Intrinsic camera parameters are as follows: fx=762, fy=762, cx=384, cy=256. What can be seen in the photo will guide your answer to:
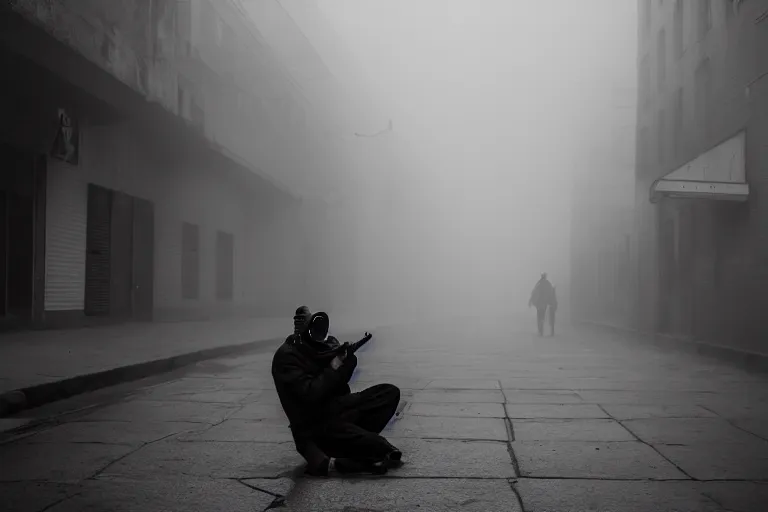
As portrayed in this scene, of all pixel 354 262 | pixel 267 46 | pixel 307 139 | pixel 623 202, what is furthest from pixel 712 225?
pixel 354 262

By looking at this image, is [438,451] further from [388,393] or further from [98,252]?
[98,252]

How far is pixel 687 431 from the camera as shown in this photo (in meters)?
6.40

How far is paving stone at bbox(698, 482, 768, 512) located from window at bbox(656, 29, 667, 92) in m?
18.5

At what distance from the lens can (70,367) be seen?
9.12 metres

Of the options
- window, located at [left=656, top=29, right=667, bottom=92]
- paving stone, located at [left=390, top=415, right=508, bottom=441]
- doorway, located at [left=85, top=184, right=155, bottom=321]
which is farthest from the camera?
window, located at [left=656, top=29, right=667, bottom=92]

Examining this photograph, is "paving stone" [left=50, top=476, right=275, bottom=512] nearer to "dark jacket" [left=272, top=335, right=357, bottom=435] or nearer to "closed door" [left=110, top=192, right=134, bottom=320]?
"dark jacket" [left=272, top=335, right=357, bottom=435]

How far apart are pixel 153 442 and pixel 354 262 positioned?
42661 mm

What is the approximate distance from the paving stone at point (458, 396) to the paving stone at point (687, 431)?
6.06 feet

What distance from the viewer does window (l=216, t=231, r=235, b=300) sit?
26.9 m

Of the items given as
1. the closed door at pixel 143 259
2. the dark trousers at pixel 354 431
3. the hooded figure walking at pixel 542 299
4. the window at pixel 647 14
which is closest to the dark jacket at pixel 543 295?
the hooded figure walking at pixel 542 299

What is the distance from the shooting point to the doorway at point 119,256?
17592 millimetres

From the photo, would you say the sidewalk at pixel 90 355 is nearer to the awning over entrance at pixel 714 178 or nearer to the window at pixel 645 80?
the awning over entrance at pixel 714 178

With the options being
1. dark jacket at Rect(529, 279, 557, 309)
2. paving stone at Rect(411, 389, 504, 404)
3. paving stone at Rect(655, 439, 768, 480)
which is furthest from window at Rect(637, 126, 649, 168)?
paving stone at Rect(655, 439, 768, 480)

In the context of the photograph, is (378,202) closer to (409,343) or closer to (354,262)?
(354,262)
